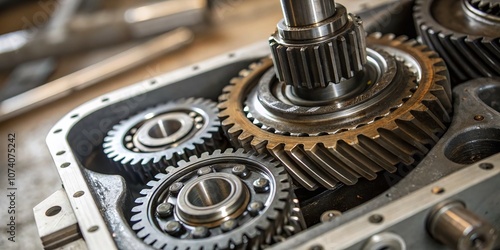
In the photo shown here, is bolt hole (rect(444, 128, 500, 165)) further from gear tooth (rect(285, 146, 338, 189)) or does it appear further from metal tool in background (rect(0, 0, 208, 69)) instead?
metal tool in background (rect(0, 0, 208, 69))

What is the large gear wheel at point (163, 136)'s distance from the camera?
1562mm

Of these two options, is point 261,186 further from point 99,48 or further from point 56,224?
point 99,48

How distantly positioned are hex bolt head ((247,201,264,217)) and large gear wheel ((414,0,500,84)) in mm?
753

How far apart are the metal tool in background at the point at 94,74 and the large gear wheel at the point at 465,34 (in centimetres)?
156

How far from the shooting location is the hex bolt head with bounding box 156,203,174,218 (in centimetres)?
128

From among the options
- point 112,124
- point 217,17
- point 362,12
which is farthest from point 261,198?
point 217,17

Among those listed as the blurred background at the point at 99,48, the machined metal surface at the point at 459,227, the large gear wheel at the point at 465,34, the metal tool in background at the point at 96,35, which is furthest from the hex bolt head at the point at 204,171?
the metal tool in background at the point at 96,35

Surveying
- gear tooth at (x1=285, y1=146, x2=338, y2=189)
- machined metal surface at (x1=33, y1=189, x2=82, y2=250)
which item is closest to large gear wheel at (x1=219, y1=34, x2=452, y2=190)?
gear tooth at (x1=285, y1=146, x2=338, y2=189)

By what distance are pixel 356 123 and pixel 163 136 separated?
0.61 meters

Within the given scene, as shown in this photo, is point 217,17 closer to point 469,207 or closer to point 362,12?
point 362,12

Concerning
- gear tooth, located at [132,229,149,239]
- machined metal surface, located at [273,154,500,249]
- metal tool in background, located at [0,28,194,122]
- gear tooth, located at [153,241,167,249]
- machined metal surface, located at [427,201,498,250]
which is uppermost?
metal tool in background, located at [0,28,194,122]

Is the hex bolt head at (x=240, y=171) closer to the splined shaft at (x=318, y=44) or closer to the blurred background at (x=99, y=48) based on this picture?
the splined shaft at (x=318, y=44)

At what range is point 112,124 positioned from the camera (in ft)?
5.93

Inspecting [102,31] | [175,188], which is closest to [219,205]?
[175,188]
